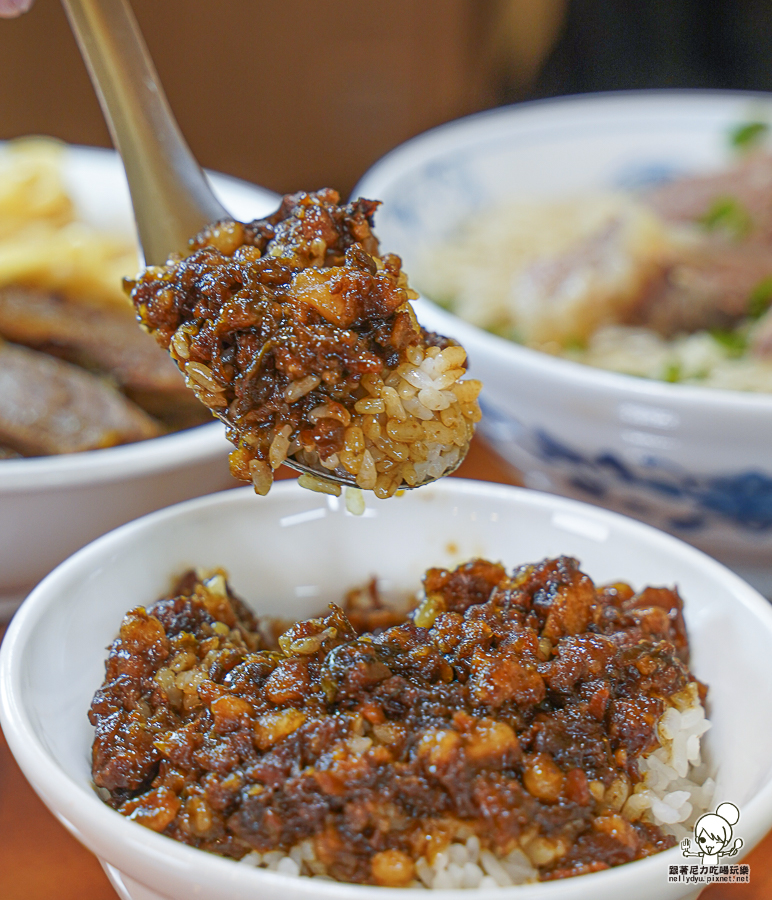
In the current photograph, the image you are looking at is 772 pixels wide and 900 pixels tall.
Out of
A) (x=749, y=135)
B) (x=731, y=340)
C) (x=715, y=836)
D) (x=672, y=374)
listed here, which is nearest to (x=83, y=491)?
(x=715, y=836)

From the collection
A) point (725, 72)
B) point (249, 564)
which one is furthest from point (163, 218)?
point (725, 72)

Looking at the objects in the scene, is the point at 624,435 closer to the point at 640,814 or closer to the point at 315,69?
the point at 640,814

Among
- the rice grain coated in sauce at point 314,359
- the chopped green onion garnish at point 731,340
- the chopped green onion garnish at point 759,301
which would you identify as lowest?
the chopped green onion garnish at point 731,340

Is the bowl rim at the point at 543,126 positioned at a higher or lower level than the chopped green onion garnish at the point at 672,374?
higher

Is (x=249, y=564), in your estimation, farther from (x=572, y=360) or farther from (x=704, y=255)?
(x=704, y=255)

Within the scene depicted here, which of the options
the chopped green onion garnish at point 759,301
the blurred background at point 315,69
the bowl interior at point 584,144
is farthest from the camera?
the blurred background at point 315,69

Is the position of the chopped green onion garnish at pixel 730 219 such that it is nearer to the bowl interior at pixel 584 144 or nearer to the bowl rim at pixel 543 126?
the bowl interior at pixel 584 144

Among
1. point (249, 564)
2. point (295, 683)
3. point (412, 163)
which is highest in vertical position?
point (412, 163)

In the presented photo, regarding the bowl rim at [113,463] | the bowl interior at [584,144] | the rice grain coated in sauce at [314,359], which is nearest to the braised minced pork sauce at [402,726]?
the rice grain coated in sauce at [314,359]
